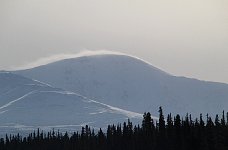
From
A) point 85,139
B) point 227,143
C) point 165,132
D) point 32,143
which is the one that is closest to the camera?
point 227,143

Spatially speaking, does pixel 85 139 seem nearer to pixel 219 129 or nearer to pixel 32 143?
pixel 32 143

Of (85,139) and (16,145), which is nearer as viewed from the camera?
(85,139)

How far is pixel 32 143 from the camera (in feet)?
604

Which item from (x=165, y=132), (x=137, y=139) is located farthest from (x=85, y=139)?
(x=165, y=132)

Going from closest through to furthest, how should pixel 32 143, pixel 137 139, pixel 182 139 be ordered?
1. pixel 182 139
2. pixel 137 139
3. pixel 32 143

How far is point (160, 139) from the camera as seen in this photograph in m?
124

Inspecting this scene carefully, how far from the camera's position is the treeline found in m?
108

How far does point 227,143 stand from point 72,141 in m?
67.0

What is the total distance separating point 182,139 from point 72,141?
58816 mm

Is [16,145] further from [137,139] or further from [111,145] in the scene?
[137,139]

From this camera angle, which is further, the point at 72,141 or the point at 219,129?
the point at 72,141

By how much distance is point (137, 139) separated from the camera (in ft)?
447

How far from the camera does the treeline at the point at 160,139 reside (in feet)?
353

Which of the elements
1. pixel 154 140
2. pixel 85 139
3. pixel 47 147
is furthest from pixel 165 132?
Answer: pixel 47 147
